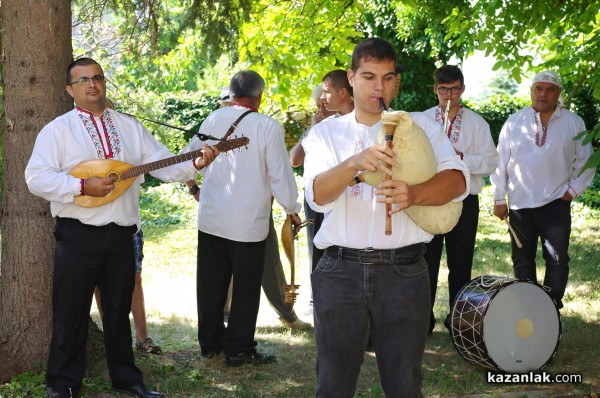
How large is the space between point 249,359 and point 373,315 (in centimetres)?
265

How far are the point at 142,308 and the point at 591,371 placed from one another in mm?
3275

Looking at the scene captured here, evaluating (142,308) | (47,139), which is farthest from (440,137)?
(142,308)

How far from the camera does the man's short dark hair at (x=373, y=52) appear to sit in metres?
3.38

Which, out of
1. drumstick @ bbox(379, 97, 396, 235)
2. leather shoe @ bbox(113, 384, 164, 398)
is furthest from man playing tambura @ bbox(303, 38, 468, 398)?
leather shoe @ bbox(113, 384, 164, 398)

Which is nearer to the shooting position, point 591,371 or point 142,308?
point 591,371

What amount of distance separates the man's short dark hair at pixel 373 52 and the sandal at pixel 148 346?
3.30m

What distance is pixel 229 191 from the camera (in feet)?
19.5

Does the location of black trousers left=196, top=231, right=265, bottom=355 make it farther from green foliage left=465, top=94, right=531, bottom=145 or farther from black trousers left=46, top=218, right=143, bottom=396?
green foliage left=465, top=94, right=531, bottom=145

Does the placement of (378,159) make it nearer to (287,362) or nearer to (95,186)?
(95,186)

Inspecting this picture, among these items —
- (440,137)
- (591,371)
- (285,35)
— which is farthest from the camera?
(285,35)

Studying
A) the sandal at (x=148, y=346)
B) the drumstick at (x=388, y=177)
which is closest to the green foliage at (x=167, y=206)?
the sandal at (x=148, y=346)

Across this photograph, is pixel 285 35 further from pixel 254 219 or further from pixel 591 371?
pixel 591 371

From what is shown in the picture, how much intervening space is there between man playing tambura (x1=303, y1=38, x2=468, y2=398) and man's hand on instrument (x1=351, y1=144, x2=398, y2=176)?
0.24 meters

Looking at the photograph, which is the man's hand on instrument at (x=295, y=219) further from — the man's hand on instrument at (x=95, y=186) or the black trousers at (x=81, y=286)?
the man's hand on instrument at (x=95, y=186)
